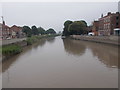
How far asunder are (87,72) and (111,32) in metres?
39.6

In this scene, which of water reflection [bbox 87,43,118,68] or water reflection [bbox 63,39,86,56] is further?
water reflection [bbox 63,39,86,56]

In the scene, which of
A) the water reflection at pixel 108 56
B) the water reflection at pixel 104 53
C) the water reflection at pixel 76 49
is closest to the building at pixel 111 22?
the water reflection at pixel 76 49

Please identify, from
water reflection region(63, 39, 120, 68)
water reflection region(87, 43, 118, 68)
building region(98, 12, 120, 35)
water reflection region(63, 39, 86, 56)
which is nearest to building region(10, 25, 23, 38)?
building region(98, 12, 120, 35)

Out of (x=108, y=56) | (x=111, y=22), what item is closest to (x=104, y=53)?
(x=108, y=56)

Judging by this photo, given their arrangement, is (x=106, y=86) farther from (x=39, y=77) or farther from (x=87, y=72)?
(x=39, y=77)

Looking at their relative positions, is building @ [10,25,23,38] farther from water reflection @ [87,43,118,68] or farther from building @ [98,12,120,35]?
water reflection @ [87,43,118,68]

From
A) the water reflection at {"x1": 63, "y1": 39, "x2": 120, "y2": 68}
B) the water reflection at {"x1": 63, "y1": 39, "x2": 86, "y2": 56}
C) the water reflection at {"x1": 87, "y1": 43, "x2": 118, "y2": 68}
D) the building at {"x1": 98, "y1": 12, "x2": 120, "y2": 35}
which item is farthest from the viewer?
the building at {"x1": 98, "y1": 12, "x2": 120, "y2": 35}

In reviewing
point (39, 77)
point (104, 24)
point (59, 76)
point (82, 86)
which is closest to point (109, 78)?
point (82, 86)

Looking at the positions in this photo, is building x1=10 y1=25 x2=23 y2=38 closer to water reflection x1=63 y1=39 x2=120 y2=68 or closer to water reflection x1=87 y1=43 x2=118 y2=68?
water reflection x1=63 y1=39 x2=120 y2=68

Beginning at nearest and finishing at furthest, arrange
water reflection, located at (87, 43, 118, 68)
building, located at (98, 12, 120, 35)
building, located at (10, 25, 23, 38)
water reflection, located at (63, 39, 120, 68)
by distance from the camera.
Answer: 1. water reflection, located at (87, 43, 118, 68)
2. water reflection, located at (63, 39, 120, 68)
3. building, located at (98, 12, 120, 35)
4. building, located at (10, 25, 23, 38)

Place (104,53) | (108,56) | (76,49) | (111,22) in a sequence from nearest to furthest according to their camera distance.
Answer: (108,56) → (104,53) → (76,49) → (111,22)

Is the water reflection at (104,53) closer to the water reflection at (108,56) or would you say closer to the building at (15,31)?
the water reflection at (108,56)

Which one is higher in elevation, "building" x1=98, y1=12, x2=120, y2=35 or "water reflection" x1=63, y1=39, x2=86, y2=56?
"building" x1=98, y1=12, x2=120, y2=35

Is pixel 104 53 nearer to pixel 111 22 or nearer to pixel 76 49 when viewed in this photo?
pixel 76 49
